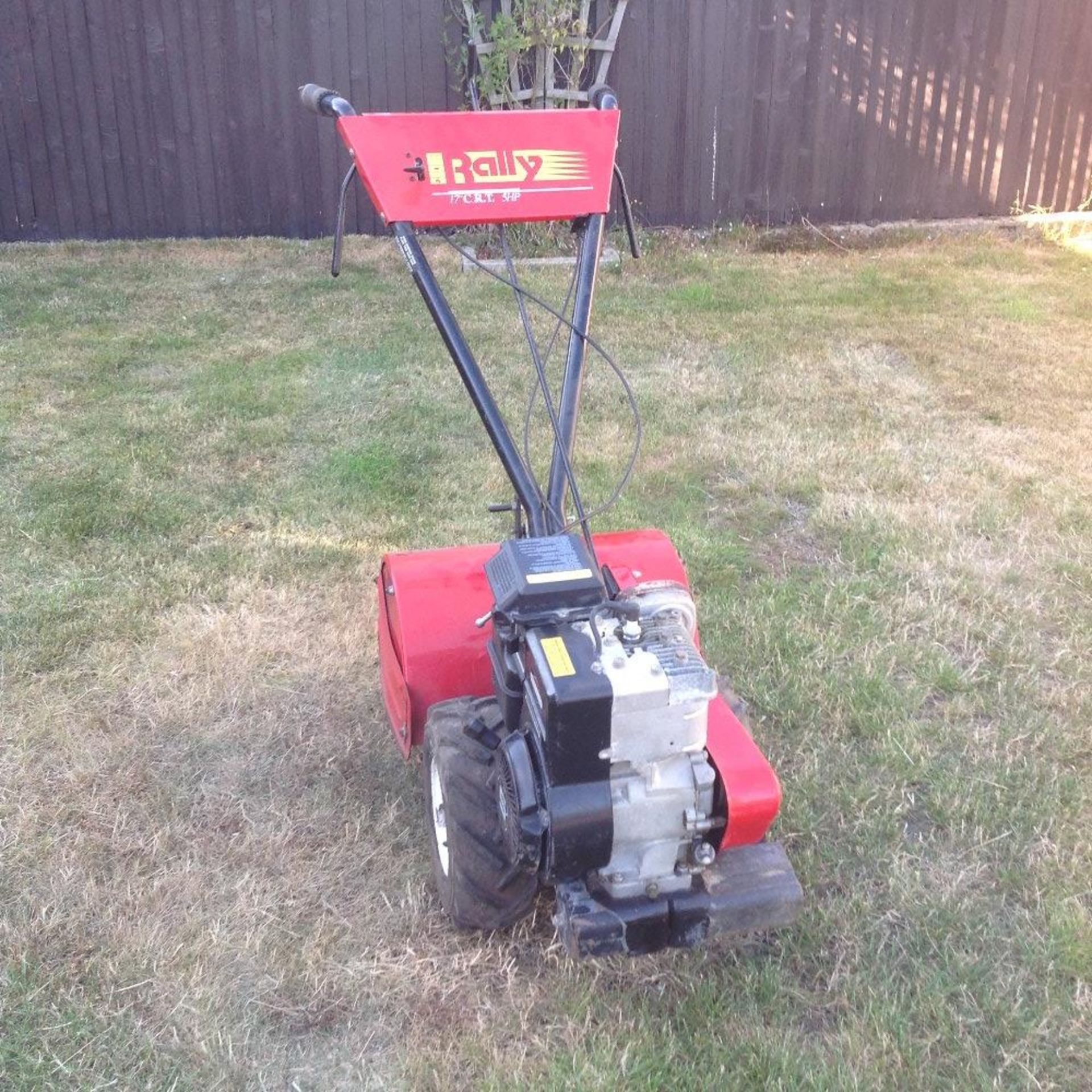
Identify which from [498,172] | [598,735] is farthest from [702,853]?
[498,172]

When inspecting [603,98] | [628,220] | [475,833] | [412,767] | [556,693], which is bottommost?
[412,767]

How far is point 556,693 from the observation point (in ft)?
5.53

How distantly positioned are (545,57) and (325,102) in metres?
5.09

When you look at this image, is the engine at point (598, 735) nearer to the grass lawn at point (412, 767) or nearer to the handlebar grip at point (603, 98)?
the grass lawn at point (412, 767)

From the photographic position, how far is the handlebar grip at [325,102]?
2.59 meters

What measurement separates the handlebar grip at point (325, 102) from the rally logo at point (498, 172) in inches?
10.0

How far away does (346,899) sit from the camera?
2281 mm

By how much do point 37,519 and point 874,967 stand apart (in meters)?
2.91

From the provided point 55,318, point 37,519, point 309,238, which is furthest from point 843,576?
point 309,238

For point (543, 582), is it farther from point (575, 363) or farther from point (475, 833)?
point (575, 363)

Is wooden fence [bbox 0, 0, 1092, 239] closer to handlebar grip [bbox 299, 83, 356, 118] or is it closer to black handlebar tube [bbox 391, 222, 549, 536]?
handlebar grip [bbox 299, 83, 356, 118]

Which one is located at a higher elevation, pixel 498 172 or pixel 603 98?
pixel 603 98

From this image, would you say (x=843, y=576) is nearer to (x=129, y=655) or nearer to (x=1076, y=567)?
(x=1076, y=567)

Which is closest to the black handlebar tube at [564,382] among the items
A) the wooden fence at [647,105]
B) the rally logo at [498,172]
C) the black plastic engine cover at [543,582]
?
the rally logo at [498,172]
